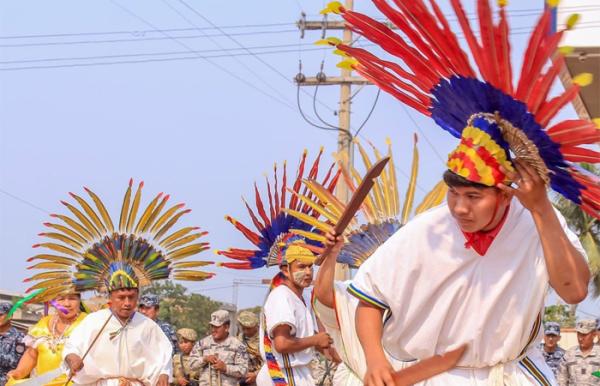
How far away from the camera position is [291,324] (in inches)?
384

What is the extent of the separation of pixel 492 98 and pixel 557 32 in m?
0.51

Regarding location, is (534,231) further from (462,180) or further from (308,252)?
(308,252)

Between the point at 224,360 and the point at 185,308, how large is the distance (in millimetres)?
41590

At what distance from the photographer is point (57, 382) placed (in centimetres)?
1038

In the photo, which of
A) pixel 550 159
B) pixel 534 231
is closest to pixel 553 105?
pixel 550 159

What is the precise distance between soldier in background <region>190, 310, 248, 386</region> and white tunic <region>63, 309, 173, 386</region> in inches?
113

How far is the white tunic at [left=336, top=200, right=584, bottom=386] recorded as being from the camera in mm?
4871

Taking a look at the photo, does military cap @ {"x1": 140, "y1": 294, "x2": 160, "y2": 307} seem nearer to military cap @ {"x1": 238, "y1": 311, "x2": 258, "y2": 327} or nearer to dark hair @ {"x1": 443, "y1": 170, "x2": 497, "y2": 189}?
military cap @ {"x1": 238, "y1": 311, "x2": 258, "y2": 327}

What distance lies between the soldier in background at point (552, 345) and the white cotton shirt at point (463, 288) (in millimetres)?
8375

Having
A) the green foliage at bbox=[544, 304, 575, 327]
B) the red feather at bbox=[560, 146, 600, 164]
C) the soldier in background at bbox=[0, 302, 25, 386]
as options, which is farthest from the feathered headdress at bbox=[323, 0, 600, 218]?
the green foliage at bbox=[544, 304, 575, 327]

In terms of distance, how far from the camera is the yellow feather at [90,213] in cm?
1065

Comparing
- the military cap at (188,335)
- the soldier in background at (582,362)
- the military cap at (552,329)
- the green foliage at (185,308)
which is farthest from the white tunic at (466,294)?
the green foliage at (185,308)

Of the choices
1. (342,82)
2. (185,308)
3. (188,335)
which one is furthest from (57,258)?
(185,308)

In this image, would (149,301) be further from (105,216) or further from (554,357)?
(554,357)
